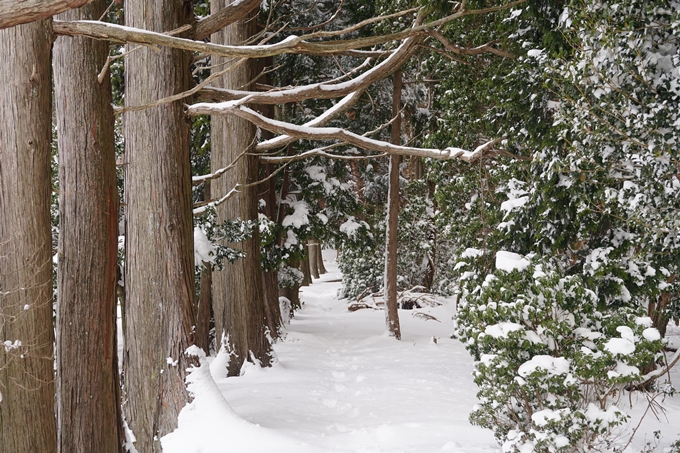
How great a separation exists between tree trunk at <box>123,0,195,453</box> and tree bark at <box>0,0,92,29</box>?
2945mm

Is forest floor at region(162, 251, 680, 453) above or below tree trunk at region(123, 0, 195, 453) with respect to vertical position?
below

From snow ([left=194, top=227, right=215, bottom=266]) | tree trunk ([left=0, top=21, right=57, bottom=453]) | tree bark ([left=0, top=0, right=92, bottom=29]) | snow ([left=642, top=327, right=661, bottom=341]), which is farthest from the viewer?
snow ([left=194, top=227, right=215, bottom=266])

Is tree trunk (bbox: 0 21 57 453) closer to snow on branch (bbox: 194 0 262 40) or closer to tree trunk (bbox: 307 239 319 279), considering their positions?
snow on branch (bbox: 194 0 262 40)

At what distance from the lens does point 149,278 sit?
5719mm

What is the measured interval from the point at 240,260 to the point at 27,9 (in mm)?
6738

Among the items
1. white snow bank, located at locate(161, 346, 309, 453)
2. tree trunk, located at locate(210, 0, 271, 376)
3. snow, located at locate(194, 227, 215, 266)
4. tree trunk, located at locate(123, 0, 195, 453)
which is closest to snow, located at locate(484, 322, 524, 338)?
white snow bank, located at locate(161, 346, 309, 453)

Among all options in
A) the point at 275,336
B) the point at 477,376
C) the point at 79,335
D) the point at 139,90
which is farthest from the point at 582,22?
the point at 275,336

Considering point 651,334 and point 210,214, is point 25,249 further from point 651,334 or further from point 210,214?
point 651,334

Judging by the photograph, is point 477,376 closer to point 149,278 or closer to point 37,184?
point 149,278

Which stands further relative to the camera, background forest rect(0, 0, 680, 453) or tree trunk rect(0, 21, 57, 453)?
background forest rect(0, 0, 680, 453)

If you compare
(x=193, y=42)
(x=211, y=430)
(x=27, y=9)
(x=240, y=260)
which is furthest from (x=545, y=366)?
(x=240, y=260)

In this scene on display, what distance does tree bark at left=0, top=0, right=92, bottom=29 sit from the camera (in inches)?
109

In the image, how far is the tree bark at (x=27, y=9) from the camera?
9.05 ft

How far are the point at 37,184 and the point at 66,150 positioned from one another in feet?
3.47
